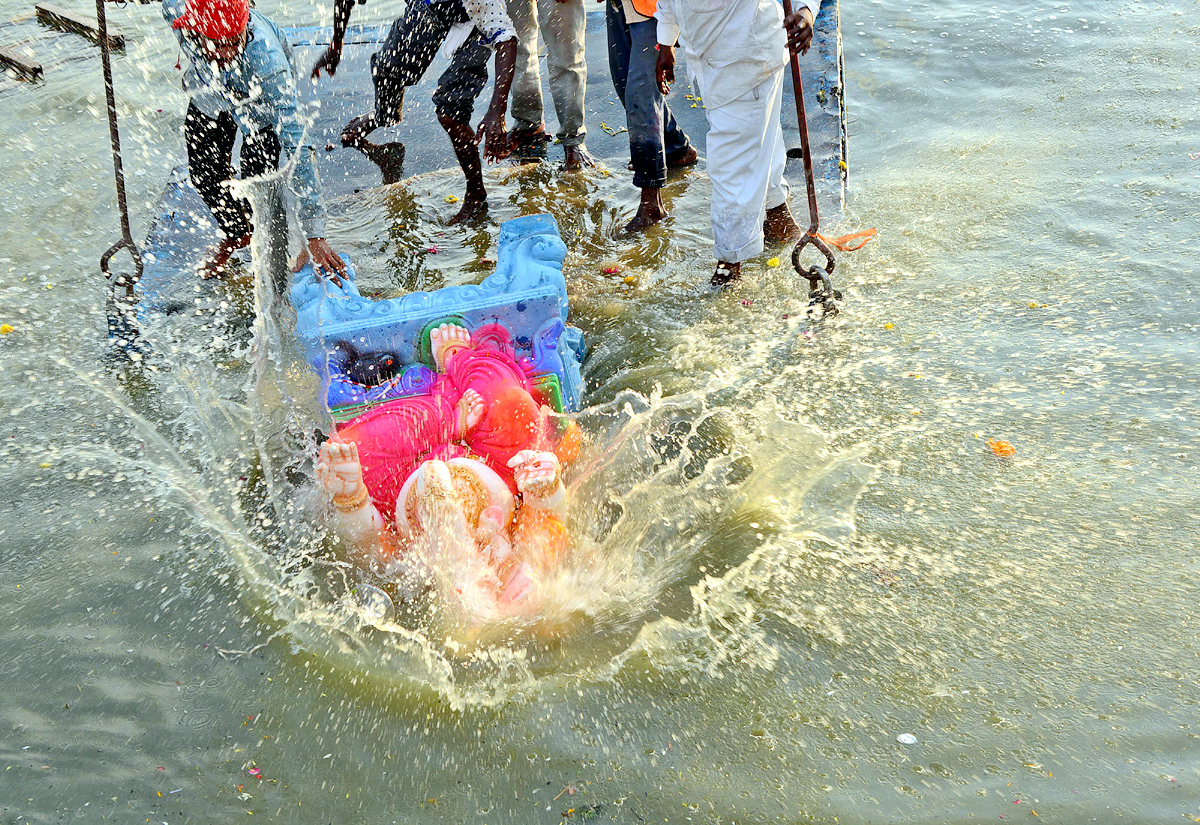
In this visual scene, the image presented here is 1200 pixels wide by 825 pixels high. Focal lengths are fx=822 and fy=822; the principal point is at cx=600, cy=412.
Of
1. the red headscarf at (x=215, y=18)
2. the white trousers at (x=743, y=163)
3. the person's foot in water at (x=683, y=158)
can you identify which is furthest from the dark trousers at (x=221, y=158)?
the person's foot in water at (x=683, y=158)

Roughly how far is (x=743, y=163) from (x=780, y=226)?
535 mm

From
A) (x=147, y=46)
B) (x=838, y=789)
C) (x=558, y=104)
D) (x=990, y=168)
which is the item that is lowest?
(x=838, y=789)

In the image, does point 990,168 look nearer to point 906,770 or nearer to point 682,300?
point 682,300

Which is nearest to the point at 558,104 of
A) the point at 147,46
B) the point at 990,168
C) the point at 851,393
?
the point at 990,168

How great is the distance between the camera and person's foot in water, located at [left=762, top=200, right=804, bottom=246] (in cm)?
404

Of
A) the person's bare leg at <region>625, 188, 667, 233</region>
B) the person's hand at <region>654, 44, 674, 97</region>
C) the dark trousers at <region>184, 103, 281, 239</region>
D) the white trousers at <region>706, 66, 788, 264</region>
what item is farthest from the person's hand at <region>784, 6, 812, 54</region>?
the dark trousers at <region>184, 103, 281, 239</region>

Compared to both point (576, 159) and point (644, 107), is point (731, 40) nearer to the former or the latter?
point (644, 107)

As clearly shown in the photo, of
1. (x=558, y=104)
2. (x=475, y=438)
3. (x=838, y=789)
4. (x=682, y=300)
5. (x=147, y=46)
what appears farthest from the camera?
(x=147, y=46)

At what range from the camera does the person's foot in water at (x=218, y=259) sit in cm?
413

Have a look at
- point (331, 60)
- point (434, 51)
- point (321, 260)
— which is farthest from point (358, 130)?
point (321, 260)

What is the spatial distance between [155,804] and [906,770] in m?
1.74

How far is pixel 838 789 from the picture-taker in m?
1.84

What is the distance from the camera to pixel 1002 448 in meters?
2.71

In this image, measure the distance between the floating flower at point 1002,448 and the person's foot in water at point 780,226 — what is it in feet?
5.56
